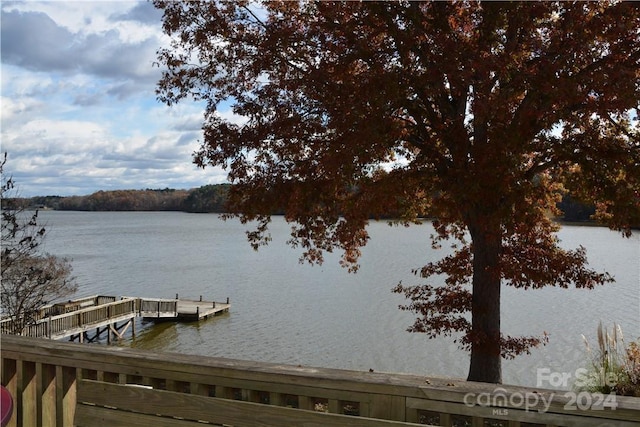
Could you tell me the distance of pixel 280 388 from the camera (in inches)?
98.7

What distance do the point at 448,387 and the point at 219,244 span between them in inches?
2808

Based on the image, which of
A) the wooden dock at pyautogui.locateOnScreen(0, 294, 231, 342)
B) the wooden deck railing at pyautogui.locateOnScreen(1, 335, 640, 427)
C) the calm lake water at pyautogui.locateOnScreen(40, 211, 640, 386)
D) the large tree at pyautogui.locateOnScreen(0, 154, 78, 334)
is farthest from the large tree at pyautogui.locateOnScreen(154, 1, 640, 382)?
the wooden dock at pyautogui.locateOnScreen(0, 294, 231, 342)

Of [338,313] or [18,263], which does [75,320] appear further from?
[338,313]

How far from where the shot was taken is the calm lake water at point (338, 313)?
71.4ft

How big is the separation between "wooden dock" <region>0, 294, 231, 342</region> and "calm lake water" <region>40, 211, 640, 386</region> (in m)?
0.84

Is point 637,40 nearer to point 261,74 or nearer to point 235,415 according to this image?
point 261,74

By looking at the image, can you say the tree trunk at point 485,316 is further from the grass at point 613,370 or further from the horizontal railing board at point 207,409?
the horizontal railing board at point 207,409

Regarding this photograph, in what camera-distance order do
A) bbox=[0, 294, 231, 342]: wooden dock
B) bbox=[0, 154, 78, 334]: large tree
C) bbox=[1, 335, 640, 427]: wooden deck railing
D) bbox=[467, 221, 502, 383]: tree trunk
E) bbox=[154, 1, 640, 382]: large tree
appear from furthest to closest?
bbox=[0, 294, 231, 342]: wooden dock → bbox=[0, 154, 78, 334]: large tree → bbox=[467, 221, 502, 383]: tree trunk → bbox=[154, 1, 640, 382]: large tree → bbox=[1, 335, 640, 427]: wooden deck railing

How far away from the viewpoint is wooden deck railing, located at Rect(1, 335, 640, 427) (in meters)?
2.15

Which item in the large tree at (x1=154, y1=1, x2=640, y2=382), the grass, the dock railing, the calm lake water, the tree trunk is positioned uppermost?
the large tree at (x1=154, y1=1, x2=640, y2=382)

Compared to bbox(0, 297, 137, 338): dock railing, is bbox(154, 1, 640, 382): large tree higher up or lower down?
higher up

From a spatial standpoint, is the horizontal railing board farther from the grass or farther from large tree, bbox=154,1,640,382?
the grass

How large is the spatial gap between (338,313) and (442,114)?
22607 millimetres

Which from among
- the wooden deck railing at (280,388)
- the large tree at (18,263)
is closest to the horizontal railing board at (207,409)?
the wooden deck railing at (280,388)
